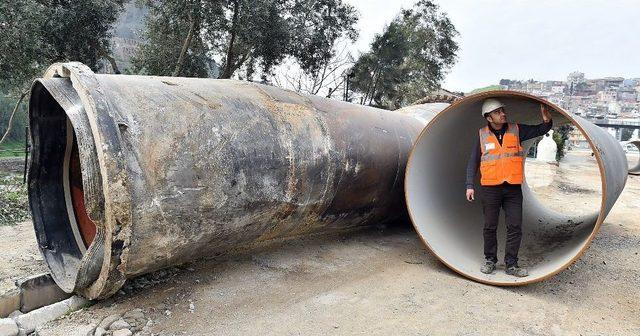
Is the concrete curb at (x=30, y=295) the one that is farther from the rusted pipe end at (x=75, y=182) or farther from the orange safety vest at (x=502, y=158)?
the orange safety vest at (x=502, y=158)

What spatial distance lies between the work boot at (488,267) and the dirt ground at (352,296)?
22cm

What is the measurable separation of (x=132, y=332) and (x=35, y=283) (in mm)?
1322

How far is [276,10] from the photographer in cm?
1348

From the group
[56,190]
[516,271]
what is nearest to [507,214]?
[516,271]

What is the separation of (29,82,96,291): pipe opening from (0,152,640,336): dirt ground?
54cm

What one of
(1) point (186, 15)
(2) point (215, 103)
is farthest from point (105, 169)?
(1) point (186, 15)

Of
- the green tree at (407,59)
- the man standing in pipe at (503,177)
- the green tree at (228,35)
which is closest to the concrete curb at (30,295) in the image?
the man standing in pipe at (503,177)

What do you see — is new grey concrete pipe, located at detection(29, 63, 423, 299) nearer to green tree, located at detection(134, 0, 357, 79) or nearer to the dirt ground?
the dirt ground

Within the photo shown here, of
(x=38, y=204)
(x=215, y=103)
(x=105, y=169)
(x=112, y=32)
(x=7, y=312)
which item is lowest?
(x=7, y=312)

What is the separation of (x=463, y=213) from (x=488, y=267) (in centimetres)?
130

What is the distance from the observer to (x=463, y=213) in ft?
17.9

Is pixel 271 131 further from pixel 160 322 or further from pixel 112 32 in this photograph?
pixel 112 32

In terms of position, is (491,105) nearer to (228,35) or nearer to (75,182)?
(75,182)

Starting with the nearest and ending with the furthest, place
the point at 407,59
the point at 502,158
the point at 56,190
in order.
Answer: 1. the point at 56,190
2. the point at 502,158
3. the point at 407,59
